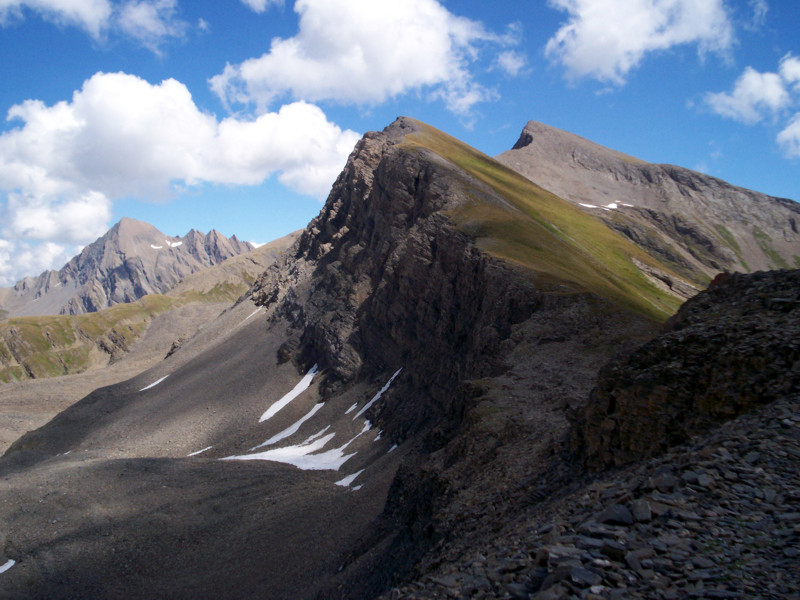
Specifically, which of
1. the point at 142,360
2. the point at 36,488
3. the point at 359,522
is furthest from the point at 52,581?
the point at 142,360

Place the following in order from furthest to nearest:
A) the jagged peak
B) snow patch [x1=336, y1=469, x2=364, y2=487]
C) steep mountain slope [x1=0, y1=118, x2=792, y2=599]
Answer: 1. the jagged peak
2. snow patch [x1=336, y1=469, x2=364, y2=487]
3. steep mountain slope [x1=0, y1=118, x2=792, y2=599]

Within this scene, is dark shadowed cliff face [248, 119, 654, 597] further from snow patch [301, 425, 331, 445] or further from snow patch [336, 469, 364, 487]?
snow patch [301, 425, 331, 445]

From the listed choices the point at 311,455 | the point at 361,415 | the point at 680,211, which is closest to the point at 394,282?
the point at 361,415

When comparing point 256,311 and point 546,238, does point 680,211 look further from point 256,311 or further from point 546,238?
point 256,311

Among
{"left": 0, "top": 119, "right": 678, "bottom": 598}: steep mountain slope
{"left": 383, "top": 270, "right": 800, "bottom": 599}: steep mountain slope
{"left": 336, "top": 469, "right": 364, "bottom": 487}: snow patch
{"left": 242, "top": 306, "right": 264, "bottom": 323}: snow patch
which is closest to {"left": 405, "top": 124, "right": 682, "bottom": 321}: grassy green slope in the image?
{"left": 0, "top": 119, "right": 678, "bottom": 598}: steep mountain slope

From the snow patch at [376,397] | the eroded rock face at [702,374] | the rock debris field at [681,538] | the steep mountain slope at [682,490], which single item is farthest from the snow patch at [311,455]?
the rock debris field at [681,538]

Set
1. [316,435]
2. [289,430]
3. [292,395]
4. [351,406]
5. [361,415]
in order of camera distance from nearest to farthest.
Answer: [361,415] → [316,435] → [351,406] → [289,430] → [292,395]

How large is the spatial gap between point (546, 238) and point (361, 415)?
34463 millimetres

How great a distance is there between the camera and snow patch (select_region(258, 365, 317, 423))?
85.7 metres

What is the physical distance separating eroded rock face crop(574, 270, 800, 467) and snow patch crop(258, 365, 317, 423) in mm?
71885

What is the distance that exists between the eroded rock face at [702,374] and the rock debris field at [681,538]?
284 cm

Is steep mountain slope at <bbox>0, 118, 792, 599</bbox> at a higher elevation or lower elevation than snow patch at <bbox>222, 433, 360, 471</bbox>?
higher

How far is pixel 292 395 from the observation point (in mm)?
89312

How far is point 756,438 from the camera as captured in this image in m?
11.1
